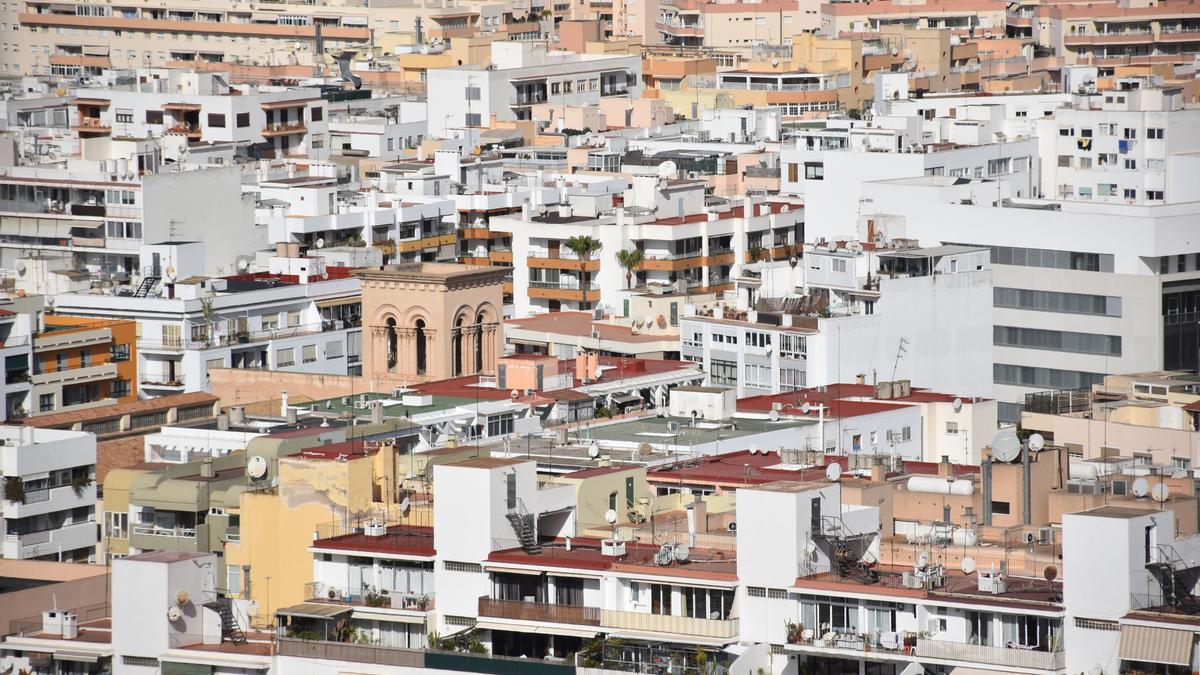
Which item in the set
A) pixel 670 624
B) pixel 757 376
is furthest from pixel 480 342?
pixel 670 624

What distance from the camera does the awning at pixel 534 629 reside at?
5475 centimetres

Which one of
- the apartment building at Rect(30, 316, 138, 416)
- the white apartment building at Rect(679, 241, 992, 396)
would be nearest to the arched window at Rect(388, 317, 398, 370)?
the apartment building at Rect(30, 316, 138, 416)

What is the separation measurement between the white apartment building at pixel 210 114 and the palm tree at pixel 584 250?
36.1 m

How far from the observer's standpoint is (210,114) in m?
143

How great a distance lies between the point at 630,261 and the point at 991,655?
54.3 metres

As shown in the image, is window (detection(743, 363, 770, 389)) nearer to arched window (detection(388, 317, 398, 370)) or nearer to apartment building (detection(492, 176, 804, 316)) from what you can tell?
arched window (detection(388, 317, 398, 370))

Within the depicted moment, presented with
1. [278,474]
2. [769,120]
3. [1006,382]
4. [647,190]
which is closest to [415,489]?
[278,474]

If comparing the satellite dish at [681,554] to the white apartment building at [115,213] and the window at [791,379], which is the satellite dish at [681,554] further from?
the white apartment building at [115,213]

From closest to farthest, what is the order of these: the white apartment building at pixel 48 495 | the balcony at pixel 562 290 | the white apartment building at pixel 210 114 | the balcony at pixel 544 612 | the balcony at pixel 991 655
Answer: the balcony at pixel 991 655 < the balcony at pixel 544 612 < the white apartment building at pixel 48 495 < the balcony at pixel 562 290 < the white apartment building at pixel 210 114

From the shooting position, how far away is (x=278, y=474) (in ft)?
205

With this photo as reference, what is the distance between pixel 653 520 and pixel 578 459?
695cm

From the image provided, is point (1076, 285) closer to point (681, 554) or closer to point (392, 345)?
point (392, 345)

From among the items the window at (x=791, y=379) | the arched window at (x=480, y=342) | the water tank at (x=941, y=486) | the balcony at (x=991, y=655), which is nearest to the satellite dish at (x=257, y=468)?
the water tank at (x=941, y=486)

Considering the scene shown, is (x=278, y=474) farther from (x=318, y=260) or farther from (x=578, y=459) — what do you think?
(x=318, y=260)
